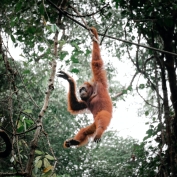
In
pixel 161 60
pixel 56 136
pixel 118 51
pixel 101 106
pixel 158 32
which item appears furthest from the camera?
pixel 56 136

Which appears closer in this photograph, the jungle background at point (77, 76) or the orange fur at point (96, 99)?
the jungle background at point (77, 76)

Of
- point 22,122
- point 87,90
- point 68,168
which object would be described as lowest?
point 68,168

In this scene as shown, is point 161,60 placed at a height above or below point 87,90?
above

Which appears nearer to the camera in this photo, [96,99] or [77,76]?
[96,99]

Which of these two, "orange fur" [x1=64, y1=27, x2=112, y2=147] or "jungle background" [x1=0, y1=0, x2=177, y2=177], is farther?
"orange fur" [x1=64, y1=27, x2=112, y2=147]

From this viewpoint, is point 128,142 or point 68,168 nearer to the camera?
point 68,168

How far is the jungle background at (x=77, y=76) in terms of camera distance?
7.06 feet

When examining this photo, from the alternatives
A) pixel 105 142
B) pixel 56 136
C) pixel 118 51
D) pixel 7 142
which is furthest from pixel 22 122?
pixel 105 142

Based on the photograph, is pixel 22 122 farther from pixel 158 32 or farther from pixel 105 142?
pixel 105 142

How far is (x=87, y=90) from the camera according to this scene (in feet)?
12.0

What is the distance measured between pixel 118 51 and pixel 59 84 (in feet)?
7.38

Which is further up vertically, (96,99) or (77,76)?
(77,76)

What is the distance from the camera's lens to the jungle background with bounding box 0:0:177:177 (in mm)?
2152

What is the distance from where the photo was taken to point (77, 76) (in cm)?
754
